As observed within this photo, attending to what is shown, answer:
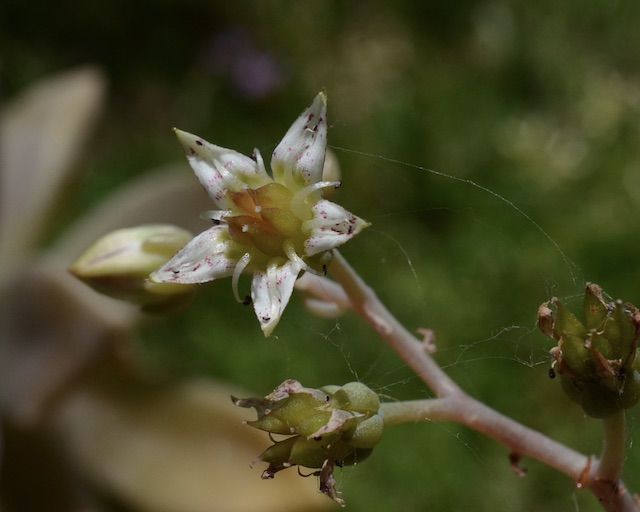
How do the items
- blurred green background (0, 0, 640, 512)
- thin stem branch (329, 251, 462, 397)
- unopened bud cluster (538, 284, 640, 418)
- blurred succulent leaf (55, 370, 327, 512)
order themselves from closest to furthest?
unopened bud cluster (538, 284, 640, 418) → thin stem branch (329, 251, 462, 397) → blurred succulent leaf (55, 370, 327, 512) → blurred green background (0, 0, 640, 512)

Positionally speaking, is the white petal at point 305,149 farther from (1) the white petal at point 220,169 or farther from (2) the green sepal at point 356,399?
(2) the green sepal at point 356,399

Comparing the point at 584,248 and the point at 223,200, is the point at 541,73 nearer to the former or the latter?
the point at 584,248

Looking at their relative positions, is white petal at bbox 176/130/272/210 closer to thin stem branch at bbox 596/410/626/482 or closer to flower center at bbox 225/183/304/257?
flower center at bbox 225/183/304/257

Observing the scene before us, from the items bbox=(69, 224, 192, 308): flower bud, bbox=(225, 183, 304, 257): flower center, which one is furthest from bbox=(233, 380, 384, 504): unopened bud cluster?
bbox=(69, 224, 192, 308): flower bud

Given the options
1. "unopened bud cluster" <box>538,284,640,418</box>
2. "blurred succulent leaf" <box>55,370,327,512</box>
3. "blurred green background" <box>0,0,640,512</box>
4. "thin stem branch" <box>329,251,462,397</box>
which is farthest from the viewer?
"blurred green background" <box>0,0,640,512</box>

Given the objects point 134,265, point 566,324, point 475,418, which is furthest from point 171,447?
point 566,324

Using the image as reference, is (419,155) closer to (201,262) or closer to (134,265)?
(134,265)
